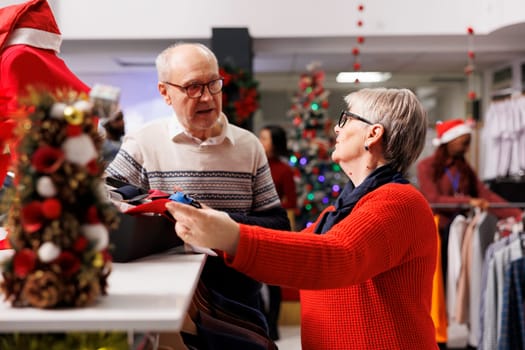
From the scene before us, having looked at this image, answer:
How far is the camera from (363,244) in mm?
1277

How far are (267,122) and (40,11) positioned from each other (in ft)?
29.6

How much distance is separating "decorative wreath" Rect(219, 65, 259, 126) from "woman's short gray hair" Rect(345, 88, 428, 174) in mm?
4624

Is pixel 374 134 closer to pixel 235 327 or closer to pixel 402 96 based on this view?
pixel 402 96

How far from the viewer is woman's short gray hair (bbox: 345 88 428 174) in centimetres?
160

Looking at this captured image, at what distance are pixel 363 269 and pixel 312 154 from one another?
6.48 m

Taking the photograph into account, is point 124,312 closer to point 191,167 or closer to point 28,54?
point 28,54

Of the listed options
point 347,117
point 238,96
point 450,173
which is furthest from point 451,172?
point 347,117

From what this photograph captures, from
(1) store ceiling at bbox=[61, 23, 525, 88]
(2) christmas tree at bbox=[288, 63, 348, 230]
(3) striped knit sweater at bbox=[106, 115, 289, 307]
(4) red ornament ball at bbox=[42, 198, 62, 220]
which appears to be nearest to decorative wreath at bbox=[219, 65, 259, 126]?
(1) store ceiling at bbox=[61, 23, 525, 88]

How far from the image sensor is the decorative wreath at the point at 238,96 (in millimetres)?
6238

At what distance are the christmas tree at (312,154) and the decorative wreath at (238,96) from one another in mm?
1408

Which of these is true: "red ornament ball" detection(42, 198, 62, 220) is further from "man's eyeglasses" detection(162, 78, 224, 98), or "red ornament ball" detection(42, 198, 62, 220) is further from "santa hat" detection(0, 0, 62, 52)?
"man's eyeglasses" detection(162, 78, 224, 98)

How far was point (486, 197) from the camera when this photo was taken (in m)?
5.11

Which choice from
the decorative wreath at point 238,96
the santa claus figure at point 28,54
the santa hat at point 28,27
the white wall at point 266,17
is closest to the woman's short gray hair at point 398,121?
the santa claus figure at point 28,54

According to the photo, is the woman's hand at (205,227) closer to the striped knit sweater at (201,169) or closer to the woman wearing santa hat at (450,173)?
the striped knit sweater at (201,169)
